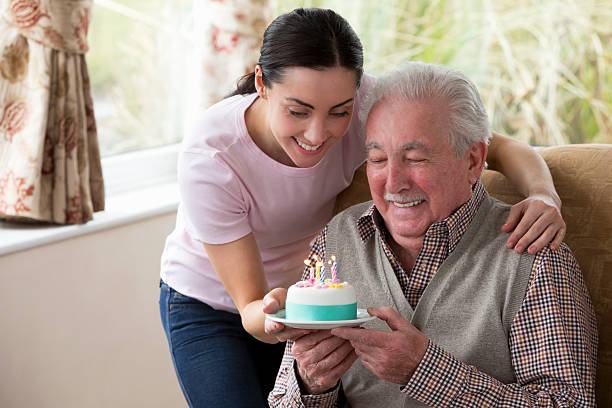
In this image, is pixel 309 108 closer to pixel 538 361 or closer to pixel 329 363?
pixel 329 363

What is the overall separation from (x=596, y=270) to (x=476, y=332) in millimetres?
394

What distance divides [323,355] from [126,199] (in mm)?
1801

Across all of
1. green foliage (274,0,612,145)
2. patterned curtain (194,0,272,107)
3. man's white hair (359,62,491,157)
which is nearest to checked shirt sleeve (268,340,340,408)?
man's white hair (359,62,491,157)

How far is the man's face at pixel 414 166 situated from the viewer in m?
1.58

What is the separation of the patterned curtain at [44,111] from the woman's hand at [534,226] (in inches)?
60.1

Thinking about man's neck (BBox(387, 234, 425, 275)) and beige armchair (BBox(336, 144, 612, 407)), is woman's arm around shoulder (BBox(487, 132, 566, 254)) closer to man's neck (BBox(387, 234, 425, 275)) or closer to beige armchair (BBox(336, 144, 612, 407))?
beige armchair (BBox(336, 144, 612, 407))

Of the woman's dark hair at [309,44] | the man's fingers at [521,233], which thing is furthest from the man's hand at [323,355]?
the woman's dark hair at [309,44]

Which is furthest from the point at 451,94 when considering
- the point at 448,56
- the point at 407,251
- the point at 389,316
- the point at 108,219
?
the point at 448,56

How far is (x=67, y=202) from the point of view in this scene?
253 cm

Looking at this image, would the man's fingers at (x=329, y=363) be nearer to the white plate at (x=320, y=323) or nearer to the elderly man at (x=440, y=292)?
the elderly man at (x=440, y=292)

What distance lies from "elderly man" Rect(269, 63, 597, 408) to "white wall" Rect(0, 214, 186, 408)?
115 centimetres

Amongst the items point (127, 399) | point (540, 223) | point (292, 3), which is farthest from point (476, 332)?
point (292, 3)

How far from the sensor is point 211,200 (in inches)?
69.6

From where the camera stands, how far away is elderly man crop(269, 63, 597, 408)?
143 cm
